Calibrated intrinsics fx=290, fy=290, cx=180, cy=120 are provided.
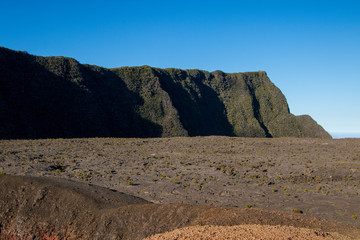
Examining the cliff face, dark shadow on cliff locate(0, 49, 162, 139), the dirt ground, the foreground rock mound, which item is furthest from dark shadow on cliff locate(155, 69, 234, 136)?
the foreground rock mound

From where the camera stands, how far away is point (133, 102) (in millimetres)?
69875

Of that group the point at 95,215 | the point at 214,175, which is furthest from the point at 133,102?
the point at 95,215

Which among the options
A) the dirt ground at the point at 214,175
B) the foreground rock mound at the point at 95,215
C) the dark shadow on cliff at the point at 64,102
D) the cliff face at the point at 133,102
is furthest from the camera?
the cliff face at the point at 133,102

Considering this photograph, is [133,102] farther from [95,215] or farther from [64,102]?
[95,215]

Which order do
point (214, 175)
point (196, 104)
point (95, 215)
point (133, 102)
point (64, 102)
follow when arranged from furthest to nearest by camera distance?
point (196, 104) < point (133, 102) < point (64, 102) < point (214, 175) < point (95, 215)

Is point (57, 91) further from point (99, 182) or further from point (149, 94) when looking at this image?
point (99, 182)

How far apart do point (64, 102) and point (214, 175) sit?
44069 mm

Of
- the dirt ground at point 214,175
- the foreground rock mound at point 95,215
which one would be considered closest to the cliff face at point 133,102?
the dirt ground at point 214,175

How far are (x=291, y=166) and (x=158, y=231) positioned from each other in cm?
2011

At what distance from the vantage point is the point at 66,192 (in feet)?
43.0

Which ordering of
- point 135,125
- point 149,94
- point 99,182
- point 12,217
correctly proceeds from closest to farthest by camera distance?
point 12,217
point 99,182
point 135,125
point 149,94

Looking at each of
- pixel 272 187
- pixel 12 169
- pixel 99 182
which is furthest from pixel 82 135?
pixel 272 187

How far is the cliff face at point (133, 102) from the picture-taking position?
52.5 m

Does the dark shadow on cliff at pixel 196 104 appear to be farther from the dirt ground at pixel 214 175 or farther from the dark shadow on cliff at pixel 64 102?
the dirt ground at pixel 214 175
